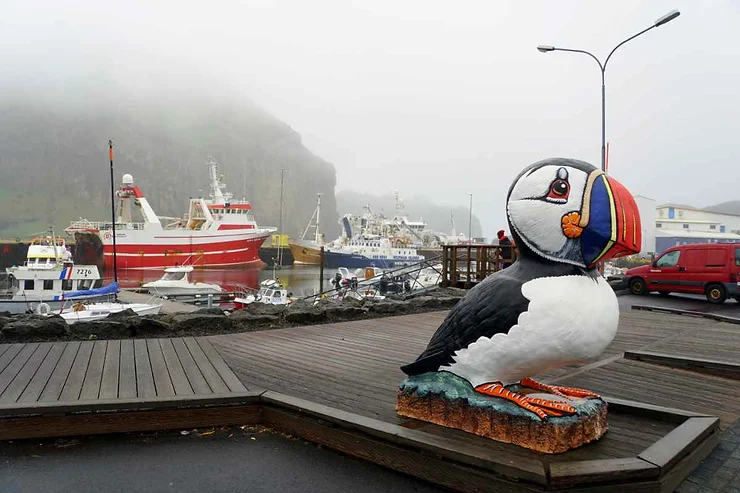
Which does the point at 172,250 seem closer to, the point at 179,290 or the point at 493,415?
the point at 179,290

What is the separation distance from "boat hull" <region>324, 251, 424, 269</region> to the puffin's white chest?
5041 cm

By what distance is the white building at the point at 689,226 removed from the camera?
5728cm

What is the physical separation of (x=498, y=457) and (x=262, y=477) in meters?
1.54

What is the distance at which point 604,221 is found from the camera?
3.08m

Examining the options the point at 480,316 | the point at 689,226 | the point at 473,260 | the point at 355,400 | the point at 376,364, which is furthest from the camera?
the point at 689,226

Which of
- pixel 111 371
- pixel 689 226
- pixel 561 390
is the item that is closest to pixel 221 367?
pixel 111 371

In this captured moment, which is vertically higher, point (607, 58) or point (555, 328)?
point (607, 58)

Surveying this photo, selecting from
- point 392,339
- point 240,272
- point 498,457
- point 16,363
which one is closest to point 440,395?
point 498,457


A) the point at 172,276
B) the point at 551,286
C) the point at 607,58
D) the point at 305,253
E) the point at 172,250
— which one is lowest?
the point at 305,253

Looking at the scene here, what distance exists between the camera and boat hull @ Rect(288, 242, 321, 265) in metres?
64.7

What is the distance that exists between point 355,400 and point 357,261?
51.4m

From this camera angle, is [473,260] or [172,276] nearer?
[473,260]

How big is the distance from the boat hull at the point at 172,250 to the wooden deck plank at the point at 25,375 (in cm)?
4513

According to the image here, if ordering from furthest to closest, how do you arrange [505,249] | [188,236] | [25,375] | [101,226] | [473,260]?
1. [101,226]
2. [188,236]
3. [473,260]
4. [505,249]
5. [25,375]
